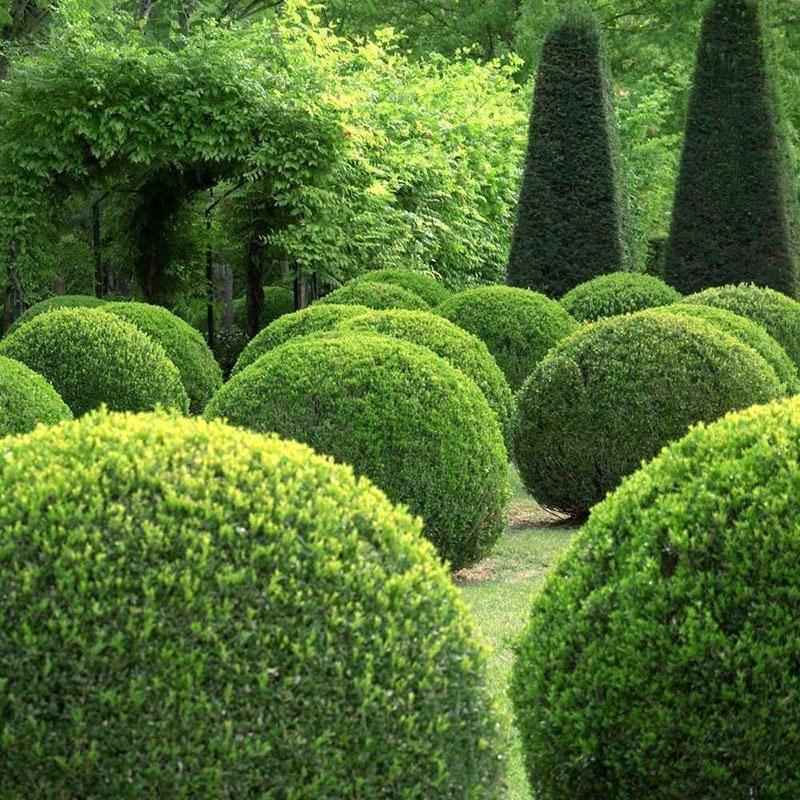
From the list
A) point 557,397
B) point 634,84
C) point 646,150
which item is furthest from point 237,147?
point 634,84

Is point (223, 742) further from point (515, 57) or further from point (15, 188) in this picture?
point (515, 57)

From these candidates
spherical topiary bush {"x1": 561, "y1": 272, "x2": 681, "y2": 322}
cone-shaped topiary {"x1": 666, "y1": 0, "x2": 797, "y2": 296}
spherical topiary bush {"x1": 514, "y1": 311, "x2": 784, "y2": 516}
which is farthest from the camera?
cone-shaped topiary {"x1": 666, "y1": 0, "x2": 797, "y2": 296}

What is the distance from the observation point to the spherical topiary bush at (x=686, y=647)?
3.66 metres

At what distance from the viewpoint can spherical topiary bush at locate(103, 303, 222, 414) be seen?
13.6 meters

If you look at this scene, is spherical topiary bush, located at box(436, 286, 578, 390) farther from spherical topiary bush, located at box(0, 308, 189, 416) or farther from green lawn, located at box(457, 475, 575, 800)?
spherical topiary bush, located at box(0, 308, 189, 416)

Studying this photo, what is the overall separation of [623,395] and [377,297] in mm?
5381

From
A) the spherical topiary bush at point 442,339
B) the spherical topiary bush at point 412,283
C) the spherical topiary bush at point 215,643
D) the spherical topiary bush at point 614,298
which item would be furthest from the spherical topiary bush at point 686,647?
the spherical topiary bush at point 412,283

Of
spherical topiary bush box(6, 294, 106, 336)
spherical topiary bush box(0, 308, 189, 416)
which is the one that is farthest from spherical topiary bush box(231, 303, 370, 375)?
spherical topiary bush box(6, 294, 106, 336)

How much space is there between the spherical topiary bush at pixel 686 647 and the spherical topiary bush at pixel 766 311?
33.8 ft

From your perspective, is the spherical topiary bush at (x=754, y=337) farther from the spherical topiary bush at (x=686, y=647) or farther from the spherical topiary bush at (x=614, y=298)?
the spherical topiary bush at (x=686, y=647)

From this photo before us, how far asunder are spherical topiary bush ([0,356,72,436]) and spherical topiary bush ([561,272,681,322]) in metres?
7.92

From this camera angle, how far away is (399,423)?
7789 mm

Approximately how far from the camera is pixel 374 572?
3232 millimetres

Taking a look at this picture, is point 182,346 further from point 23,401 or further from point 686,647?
point 686,647
